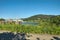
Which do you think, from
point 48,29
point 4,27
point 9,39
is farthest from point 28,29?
point 9,39

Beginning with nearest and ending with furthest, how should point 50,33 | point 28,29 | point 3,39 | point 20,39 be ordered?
point 20,39, point 3,39, point 50,33, point 28,29

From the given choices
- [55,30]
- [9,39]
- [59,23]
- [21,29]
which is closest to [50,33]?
[55,30]

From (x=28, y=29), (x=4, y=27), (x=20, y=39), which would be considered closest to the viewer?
(x=20, y=39)

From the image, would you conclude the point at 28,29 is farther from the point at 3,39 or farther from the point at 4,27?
the point at 3,39

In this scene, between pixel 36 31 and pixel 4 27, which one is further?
pixel 4 27

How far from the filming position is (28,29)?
15734 millimetres

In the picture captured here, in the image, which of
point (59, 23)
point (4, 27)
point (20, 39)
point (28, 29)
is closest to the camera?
point (20, 39)

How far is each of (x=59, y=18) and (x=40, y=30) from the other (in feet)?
20.3

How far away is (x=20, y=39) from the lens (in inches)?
299

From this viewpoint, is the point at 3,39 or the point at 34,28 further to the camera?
the point at 34,28

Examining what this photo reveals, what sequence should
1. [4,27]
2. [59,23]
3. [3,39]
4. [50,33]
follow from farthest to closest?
[59,23] < [4,27] < [50,33] < [3,39]

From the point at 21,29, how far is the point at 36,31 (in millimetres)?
1811

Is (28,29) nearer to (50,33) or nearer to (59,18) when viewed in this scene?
(50,33)

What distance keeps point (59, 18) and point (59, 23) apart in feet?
3.77
